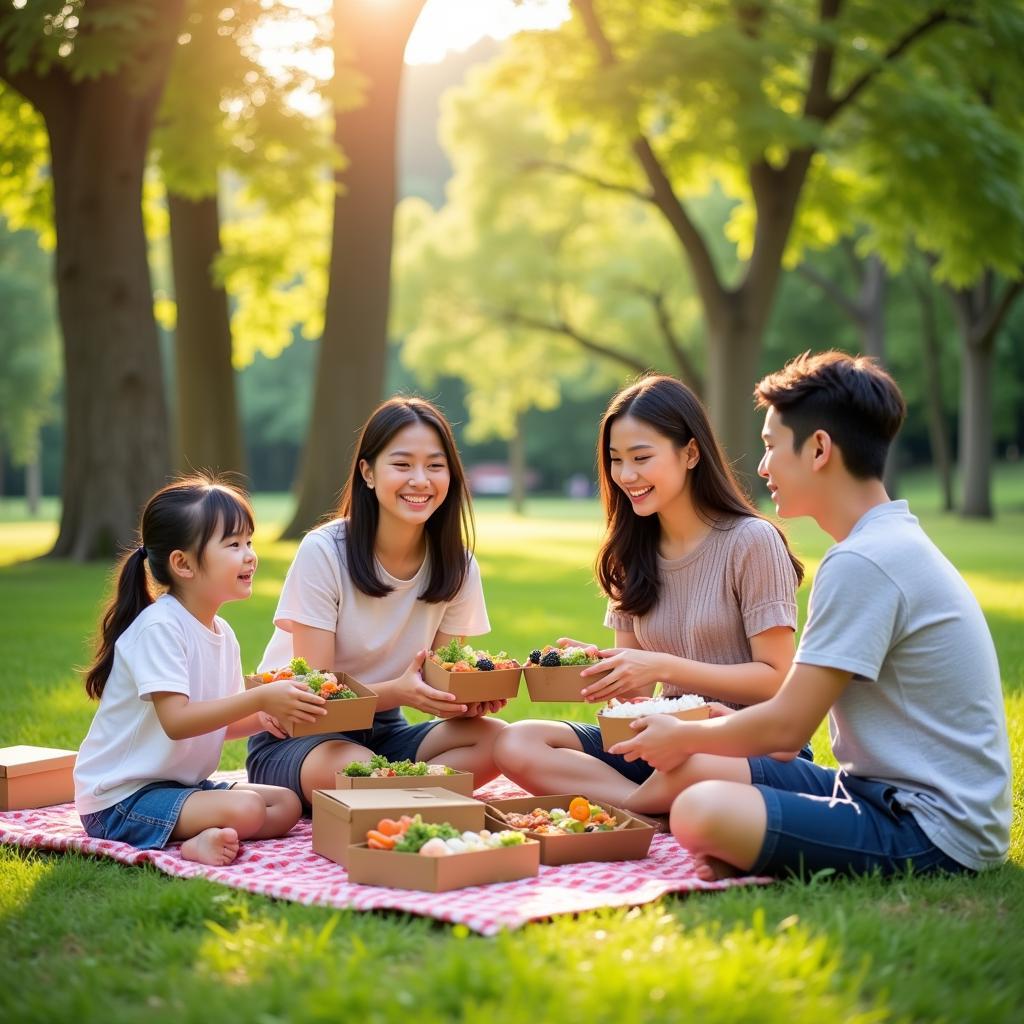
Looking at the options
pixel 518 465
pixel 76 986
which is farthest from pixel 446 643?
pixel 518 465

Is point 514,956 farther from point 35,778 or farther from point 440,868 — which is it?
point 35,778

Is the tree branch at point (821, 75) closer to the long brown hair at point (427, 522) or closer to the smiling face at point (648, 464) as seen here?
the long brown hair at point (427, 522)

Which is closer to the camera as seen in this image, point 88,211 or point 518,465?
point 88,211

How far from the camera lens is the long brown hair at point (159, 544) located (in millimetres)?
4422

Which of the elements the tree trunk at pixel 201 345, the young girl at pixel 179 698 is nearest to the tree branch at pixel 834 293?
the tree trunk at pixel 201 345

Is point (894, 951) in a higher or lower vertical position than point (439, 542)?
lower

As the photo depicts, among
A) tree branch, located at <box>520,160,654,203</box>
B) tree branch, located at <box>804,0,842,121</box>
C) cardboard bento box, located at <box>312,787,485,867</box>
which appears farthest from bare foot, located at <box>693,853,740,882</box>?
tree branch, located at <box>520,160,654,203</box>

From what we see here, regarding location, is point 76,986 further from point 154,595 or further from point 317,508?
point 317,508

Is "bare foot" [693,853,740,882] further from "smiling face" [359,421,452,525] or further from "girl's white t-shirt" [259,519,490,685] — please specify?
"smiling face" [359,421,452,525]

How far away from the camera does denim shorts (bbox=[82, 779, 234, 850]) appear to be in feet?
13.6

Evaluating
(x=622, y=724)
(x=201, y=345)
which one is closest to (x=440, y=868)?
(x=622, y=724)

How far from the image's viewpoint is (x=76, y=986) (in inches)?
113

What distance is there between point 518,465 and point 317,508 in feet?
81.9

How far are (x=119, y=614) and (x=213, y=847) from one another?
95 cm
